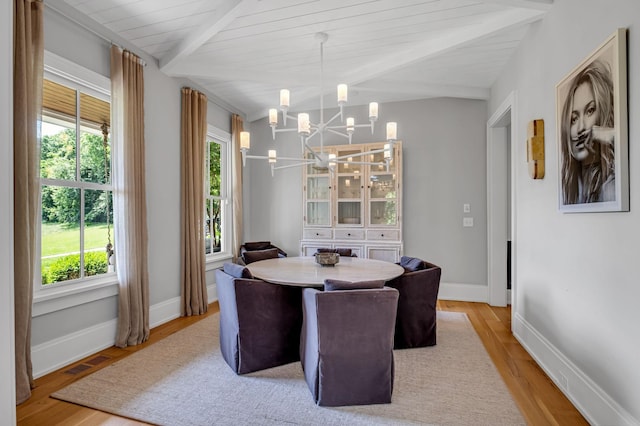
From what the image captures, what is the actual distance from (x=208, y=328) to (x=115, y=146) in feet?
6.29

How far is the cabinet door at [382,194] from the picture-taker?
440 centimetres

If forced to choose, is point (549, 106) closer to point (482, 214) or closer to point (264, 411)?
point (482, 214)

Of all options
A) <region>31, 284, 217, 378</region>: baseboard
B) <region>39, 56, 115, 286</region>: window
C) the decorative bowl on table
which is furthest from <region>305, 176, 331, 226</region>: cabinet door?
<region>31, 284, 217, 378</region>: baseboard

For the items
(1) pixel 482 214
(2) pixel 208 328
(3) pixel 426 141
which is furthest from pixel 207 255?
(1) pixel 482 214

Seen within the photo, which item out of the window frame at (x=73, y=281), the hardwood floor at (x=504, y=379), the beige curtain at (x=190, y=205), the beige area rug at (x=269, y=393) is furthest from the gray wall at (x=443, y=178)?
the window frame at (x=73, y=281)

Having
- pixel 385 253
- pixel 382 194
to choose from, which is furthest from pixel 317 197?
pixel 385 253

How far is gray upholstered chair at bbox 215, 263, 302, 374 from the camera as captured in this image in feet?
Answer: 7.61

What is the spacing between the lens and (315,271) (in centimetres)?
278

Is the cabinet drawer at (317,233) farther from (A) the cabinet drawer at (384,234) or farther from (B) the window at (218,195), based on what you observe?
(B) the window at (218,195)

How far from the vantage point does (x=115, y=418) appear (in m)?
1.85

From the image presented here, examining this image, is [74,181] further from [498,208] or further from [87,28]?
[498,208]

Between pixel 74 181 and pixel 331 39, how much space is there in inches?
97.3

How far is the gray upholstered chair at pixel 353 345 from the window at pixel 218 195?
2.84 meters

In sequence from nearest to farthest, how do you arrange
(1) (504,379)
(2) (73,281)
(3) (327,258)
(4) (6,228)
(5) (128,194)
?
(4) (6,228) < (1) (504,379) < (2) (73,281) < (5) (128,194) < (3) (327,258)
